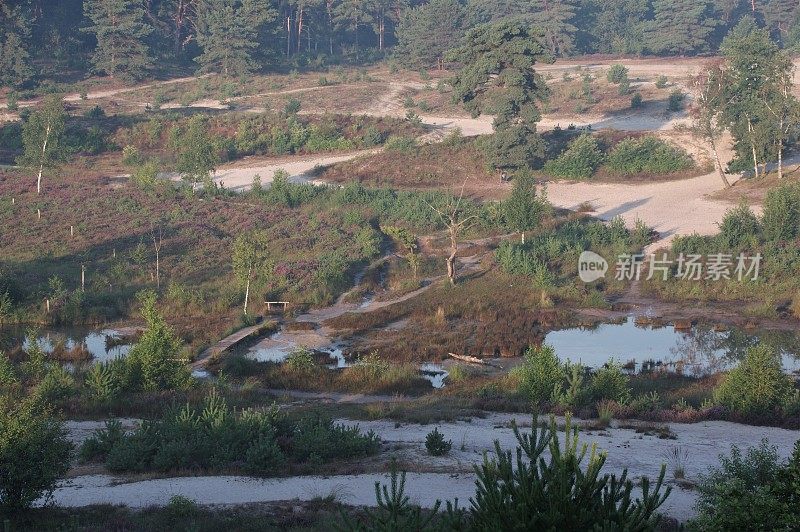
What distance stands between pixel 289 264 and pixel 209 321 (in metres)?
6.37

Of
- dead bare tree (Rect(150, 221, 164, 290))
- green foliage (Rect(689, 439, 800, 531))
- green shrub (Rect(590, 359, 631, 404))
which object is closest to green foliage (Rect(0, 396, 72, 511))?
green foliage (Rect(689, 439, 800, 531))

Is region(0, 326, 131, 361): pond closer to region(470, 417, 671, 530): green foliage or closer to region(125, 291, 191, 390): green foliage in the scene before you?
region(125, 291, 191, 390): green foliage

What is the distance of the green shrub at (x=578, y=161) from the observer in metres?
50.3

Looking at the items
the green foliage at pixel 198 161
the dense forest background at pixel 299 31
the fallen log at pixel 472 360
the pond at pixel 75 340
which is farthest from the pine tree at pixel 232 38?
the fallen log at pixel 472 360

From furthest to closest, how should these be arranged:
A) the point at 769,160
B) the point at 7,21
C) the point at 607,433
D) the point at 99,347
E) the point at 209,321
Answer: the point at 7,21, the point at 769,160, the point at 209,321, the point at 99,347, the point at 607,433

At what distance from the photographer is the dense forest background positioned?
79.0m

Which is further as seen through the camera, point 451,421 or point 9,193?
point 9,193

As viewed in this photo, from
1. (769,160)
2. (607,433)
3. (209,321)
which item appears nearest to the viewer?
(607,433)

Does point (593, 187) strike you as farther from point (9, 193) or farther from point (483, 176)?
point (9, 193)

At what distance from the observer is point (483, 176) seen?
2021 inches

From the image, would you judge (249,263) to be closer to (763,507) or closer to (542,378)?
(542,378)

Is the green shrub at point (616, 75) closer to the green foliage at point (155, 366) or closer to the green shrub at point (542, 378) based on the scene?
the green shrub at point (542, 378)

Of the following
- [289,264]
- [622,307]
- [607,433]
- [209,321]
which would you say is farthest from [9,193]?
[607,433]

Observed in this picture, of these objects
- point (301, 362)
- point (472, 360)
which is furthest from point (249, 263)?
point (472, 360)
